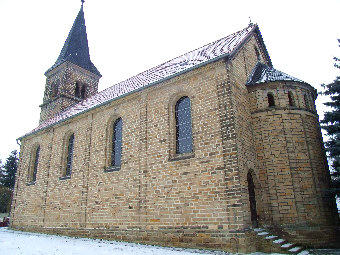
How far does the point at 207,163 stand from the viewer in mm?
8523

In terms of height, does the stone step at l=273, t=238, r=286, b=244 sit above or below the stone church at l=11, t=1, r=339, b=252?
below

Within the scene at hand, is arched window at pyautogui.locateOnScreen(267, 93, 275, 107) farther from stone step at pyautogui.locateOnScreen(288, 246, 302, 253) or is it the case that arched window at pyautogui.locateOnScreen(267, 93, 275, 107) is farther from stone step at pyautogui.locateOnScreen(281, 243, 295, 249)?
stone step at pyautogui.locateOnScreen(288, 246, 302, 253)

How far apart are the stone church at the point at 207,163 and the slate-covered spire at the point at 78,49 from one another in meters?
12.0

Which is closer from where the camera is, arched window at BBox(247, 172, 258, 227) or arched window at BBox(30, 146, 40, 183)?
arched window at BBox(247, 172, 258, 227)

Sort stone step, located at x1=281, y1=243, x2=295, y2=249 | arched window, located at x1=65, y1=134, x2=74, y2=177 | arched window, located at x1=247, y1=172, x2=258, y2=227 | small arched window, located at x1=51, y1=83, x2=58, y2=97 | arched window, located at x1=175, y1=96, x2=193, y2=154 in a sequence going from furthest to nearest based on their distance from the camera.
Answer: small arched window, located at x1=51, y1=83, x2=58, y2=97, arched window, located at x1=65, y1=134, x2=74, y2=177, arched window, located at x1=175, y1=96, x2=193, y2=154, arched window, located at x1=247, y1=172, x2=258, y2=227, stone step, located at x1=281, y1=243, x2=295, y2=249

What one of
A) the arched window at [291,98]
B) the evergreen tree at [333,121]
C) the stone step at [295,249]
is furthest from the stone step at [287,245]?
the arched window at [291,98]

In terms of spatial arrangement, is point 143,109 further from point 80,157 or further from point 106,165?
point 80,157

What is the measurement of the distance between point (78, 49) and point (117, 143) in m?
15.8

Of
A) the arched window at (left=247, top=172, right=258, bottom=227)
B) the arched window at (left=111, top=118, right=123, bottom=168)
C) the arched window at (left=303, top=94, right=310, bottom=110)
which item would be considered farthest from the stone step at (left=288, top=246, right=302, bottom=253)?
the arched window at (left=111, top=118, right=123, bottom=168)

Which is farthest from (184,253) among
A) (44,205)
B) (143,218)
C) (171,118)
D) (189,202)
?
(44,205)

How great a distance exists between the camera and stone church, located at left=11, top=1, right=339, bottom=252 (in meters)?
8.26

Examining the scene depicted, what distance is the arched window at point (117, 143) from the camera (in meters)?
11.8

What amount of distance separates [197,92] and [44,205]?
10371mm

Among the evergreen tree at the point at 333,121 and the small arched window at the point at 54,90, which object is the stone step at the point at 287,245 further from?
the small arched window at the point at 54,90
